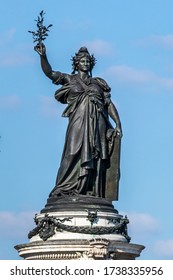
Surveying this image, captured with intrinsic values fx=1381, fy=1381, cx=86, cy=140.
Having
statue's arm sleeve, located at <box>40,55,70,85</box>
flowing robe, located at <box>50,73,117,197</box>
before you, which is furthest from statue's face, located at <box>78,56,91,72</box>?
statue's arm sleeve, located at <box>40,55,70,85</box>

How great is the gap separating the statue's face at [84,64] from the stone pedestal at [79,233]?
531 centimetres

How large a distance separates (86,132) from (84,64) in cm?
277

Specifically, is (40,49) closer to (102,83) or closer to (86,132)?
(102,83)

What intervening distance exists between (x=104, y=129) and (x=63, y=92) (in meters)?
2.20

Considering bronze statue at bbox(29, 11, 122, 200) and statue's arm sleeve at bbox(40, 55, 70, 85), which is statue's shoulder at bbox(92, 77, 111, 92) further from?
statue's arm sleeve at bbox(40, 55, 70, 85)

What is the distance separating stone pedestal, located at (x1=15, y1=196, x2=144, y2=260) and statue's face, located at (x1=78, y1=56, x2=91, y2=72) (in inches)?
209

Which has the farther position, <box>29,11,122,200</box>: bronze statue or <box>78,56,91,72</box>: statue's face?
<box>78,56,91,72</box>: statue's face

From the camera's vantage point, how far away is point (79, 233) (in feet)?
168

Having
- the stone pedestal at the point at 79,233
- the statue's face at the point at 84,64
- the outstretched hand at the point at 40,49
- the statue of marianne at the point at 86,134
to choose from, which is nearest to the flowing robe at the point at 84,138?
the statue of marianne at the point at 86,134

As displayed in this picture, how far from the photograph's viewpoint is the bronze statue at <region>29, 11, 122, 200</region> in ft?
173

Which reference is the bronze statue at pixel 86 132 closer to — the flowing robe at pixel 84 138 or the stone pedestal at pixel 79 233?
the flowing robe at pixel 84 138

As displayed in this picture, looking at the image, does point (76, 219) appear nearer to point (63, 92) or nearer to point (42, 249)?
point (42, 249)

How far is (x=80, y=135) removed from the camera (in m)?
53.2
